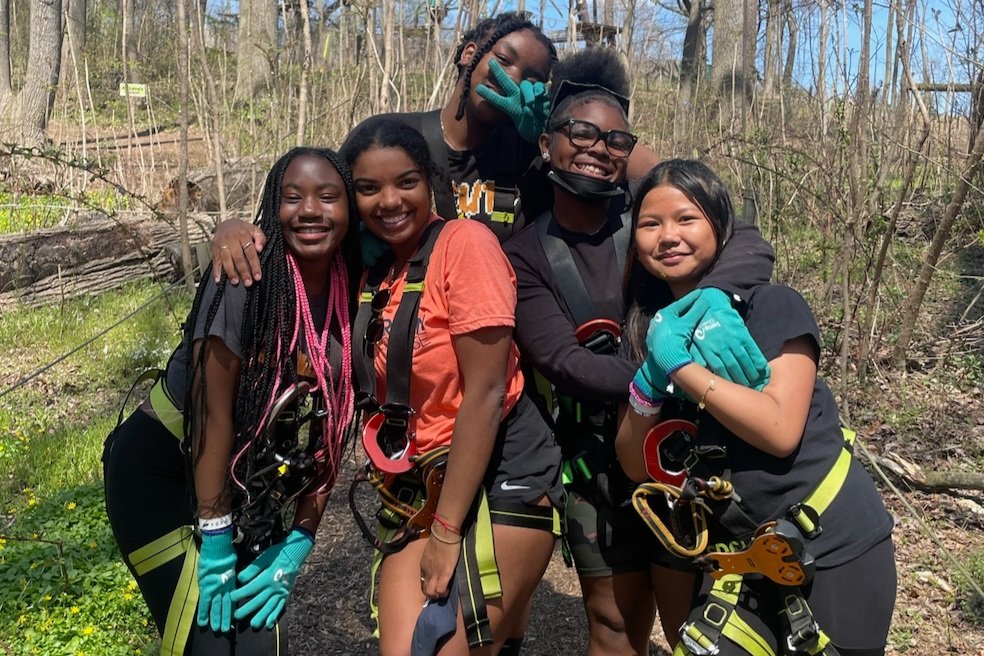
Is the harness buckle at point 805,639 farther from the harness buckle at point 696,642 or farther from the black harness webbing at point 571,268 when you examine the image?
the black harness webbing at point 571,268

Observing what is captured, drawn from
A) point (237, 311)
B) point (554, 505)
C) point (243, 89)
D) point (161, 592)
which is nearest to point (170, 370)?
point (237, 311)

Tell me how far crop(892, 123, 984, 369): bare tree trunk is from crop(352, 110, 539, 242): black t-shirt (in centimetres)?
265

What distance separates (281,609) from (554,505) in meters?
0.81

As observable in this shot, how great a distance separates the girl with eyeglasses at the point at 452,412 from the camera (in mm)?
2041

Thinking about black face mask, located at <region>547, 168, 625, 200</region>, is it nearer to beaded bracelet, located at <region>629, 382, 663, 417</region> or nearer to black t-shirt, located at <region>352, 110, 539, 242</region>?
black t-shirt, located at <region>352, 110, 539, 242</region>

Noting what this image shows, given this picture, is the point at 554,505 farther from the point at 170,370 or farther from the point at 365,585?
the point at 365,585

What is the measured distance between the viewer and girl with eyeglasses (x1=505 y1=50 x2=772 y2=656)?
7.42 feet

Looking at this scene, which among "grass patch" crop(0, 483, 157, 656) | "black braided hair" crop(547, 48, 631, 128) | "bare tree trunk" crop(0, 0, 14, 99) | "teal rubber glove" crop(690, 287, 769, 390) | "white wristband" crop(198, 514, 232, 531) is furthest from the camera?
"bare tree trunk" crop(0, 0, 14, 99)

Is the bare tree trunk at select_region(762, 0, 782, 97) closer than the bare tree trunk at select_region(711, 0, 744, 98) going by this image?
Yes

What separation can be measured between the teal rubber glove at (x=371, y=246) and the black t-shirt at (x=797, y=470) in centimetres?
Answer: 96

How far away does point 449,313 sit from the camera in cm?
206

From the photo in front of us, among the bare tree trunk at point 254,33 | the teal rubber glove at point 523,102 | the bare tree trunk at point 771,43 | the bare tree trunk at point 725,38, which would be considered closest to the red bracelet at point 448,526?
the teal rubber glove at point 523,102

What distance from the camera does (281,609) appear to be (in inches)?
90.7

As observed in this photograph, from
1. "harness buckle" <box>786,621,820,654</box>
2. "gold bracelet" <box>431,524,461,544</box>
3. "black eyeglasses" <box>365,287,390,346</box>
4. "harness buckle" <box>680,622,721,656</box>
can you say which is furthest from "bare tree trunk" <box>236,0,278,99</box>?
"harness buckle" <box>786,621,820,654</box>
